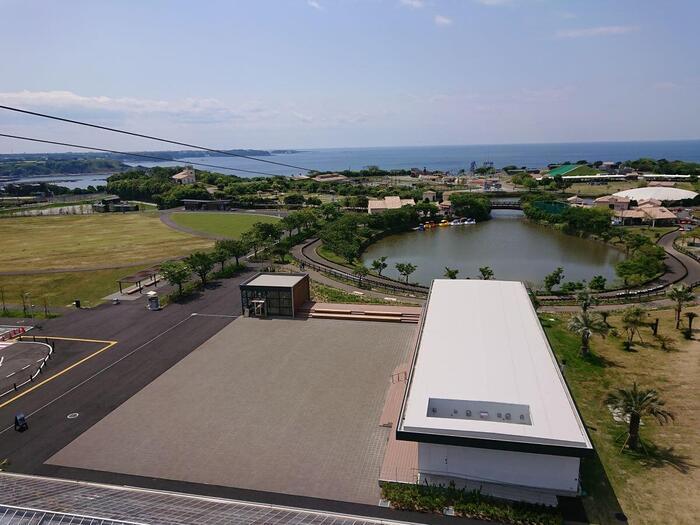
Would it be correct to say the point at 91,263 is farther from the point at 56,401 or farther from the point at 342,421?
the point at 342,421

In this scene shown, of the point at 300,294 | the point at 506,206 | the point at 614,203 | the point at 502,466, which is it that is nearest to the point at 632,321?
the point at 502,466

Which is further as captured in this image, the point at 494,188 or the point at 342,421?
the point at 494,188

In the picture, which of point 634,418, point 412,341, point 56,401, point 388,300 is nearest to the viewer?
point 634,418

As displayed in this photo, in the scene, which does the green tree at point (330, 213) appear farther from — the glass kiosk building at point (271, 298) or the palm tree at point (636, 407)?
the palm tree at point (636, 407)

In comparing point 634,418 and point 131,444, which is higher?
→ point 634,418

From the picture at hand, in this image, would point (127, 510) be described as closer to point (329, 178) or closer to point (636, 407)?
point (636, 407)

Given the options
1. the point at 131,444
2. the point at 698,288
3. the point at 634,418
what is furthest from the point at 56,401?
the point at 698,288

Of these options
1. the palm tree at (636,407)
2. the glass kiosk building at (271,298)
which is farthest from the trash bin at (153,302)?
the palm tree at (636,407)

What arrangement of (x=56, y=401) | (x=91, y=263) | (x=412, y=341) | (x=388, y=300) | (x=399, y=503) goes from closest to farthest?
1. (x=399, y=503)
2. (x=56, y=401)
3. (x=412, y=341)
4. (x=388, y=300)
5. (x=91, y=263)
